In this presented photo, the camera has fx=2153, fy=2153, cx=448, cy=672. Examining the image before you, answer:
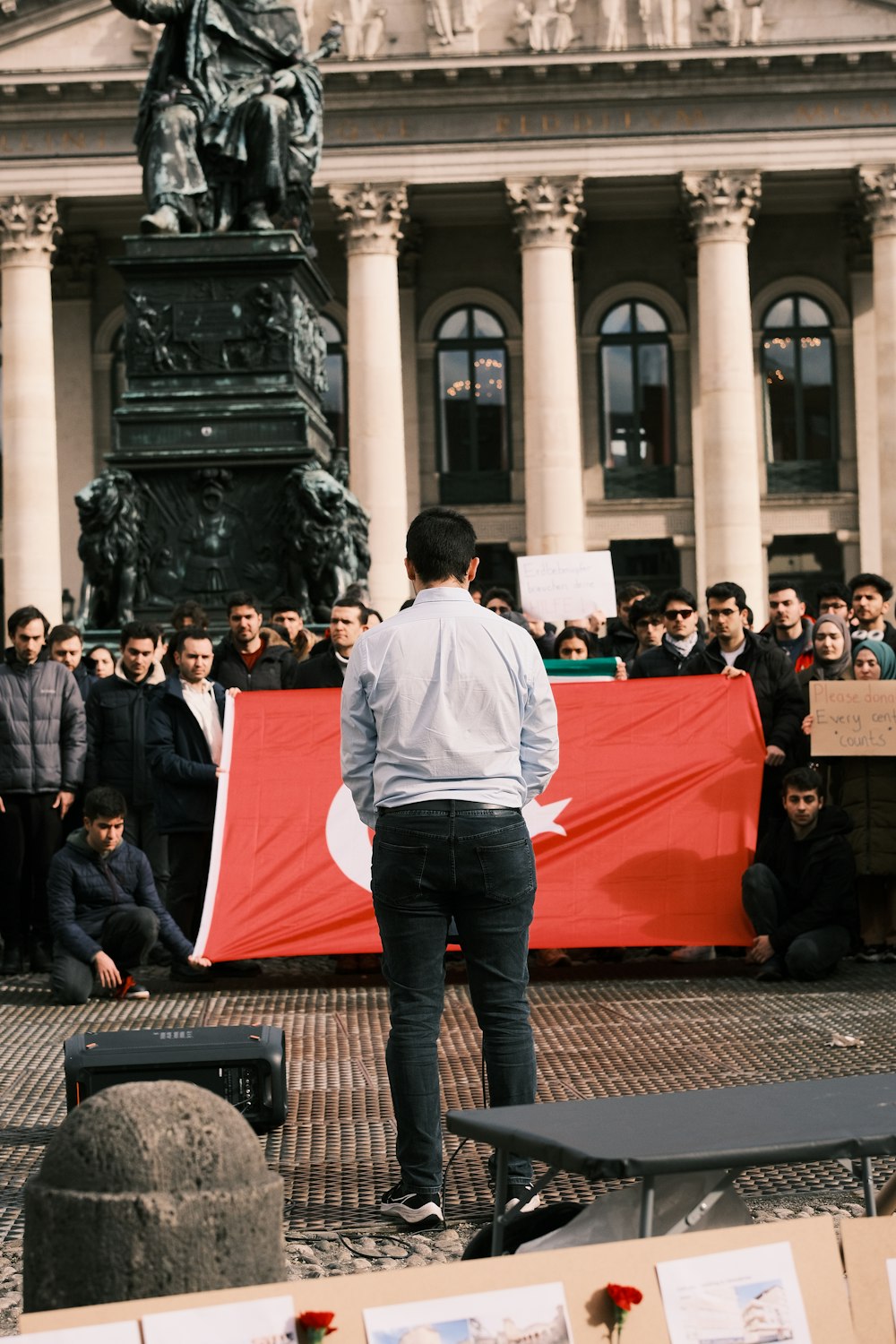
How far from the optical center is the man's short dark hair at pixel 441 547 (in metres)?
6.51

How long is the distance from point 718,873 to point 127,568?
12.9 feet

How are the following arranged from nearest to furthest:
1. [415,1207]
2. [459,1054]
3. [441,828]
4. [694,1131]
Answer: [694,1131]
[415,1207]
[441,828]
[459,1054]

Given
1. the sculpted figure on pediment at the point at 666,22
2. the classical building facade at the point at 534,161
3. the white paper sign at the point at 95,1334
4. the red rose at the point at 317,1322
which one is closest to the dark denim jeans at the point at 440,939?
the red rose at the point at 317,1322

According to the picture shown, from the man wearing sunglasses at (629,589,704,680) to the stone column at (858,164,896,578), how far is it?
31317mm

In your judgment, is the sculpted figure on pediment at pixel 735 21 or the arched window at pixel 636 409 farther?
the arched window at pixel 636 409

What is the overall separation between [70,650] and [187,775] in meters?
2.22

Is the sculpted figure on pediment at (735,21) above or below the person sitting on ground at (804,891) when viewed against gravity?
above

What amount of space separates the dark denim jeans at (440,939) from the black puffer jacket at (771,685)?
6063 millimetres

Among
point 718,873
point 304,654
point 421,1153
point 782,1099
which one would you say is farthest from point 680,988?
point 782,1099

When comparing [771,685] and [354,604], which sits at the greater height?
[354,604]

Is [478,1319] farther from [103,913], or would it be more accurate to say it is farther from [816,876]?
[816,876]

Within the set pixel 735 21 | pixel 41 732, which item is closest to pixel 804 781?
pixel 41 732

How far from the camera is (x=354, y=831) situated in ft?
38.0

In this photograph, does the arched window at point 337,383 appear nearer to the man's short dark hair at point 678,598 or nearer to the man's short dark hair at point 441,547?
the man's short dark hair at point 678,598
